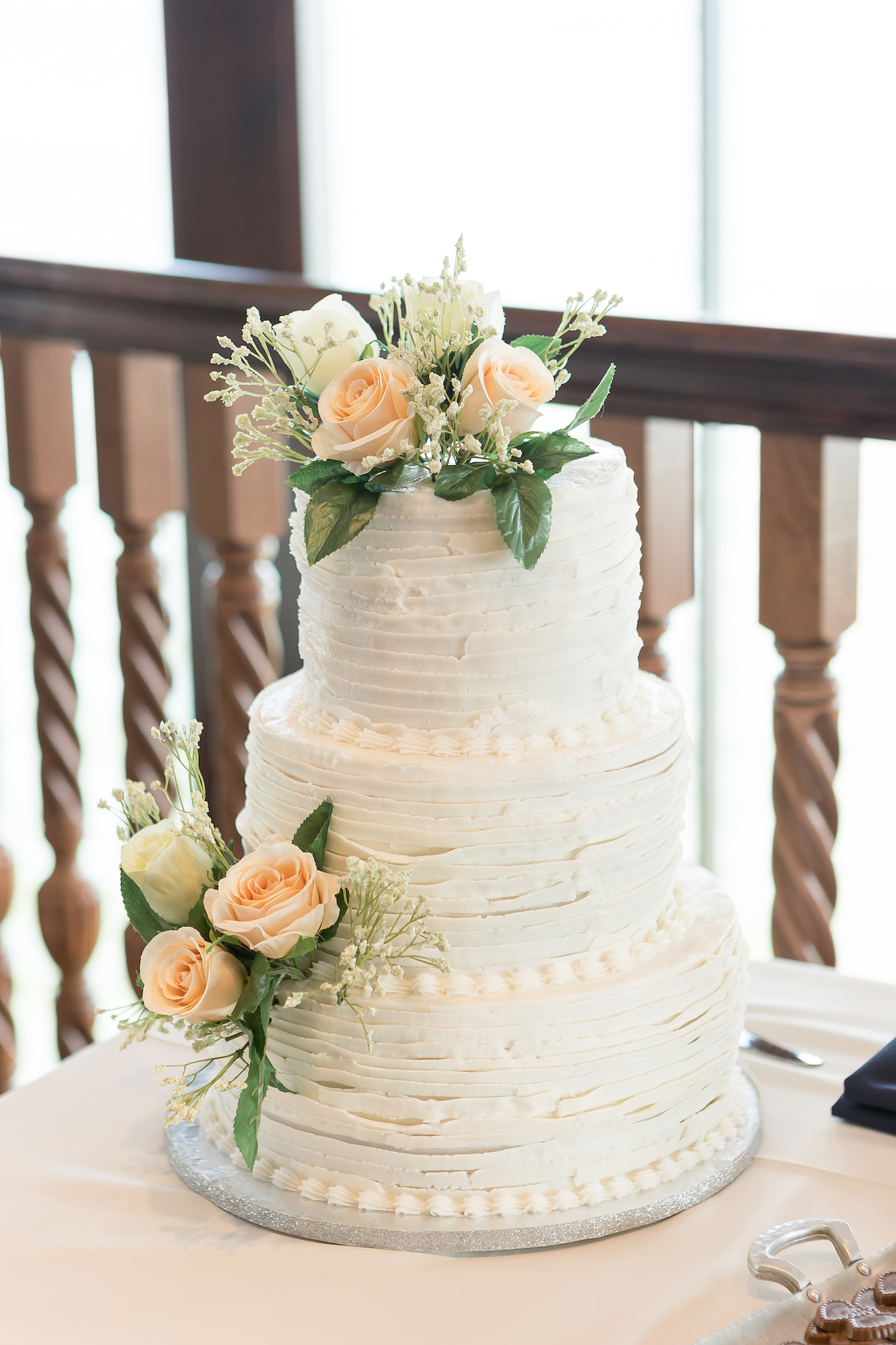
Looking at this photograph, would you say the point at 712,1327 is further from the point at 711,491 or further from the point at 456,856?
the point at 711,491

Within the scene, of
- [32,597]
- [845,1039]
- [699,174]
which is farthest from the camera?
[699,174]

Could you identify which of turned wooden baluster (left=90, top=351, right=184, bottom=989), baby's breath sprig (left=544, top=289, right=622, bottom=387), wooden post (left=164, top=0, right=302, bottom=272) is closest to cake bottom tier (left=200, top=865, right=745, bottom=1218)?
baby's breath sprig (left=544, top=289, right=622, bottom=387)

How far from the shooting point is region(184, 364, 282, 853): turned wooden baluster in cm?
197

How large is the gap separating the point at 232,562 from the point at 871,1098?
116 cm

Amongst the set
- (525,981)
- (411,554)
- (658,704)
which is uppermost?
(411,554)

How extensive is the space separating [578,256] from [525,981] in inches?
76.8

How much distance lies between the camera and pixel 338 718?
1.14 m

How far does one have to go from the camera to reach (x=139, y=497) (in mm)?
2041

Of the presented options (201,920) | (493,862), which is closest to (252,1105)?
(201,920)

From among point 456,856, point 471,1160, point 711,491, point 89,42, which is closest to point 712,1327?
point 471,1160

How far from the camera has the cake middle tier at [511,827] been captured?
1.05 meters

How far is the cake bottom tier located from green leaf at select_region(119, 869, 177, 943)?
113mm

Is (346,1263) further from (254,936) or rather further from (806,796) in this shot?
(806,796)

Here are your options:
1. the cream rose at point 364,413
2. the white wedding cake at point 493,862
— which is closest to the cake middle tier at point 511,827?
the white wedding cake at point 493,862
